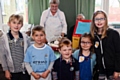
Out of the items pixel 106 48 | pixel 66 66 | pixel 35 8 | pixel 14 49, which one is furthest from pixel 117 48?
pixel 35 8

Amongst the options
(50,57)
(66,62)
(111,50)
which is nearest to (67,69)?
(66,62)

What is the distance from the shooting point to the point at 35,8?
3664 millimetres

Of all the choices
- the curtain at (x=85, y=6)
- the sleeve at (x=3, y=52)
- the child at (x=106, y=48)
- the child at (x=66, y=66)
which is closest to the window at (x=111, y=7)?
the curtain at (x=85, y=6)

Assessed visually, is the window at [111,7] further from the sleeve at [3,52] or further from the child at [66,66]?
the sleeve at [3,52]

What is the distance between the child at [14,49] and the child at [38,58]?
0.11 metres

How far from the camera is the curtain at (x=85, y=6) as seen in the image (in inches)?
147

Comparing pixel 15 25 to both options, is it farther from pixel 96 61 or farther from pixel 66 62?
pixel 96 61

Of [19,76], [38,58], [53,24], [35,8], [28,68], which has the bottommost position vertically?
[19,76]

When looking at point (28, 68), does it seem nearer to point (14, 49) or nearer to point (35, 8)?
point (14, 49)

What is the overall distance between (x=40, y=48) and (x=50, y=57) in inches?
5.7

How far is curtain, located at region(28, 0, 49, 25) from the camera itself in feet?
11.9

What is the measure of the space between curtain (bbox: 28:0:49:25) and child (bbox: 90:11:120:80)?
182 centimetres

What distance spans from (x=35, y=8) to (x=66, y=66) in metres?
2.01

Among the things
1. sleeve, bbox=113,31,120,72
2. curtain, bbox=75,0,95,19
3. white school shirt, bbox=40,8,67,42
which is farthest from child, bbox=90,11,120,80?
curtain, bbox=75,0,95,19
